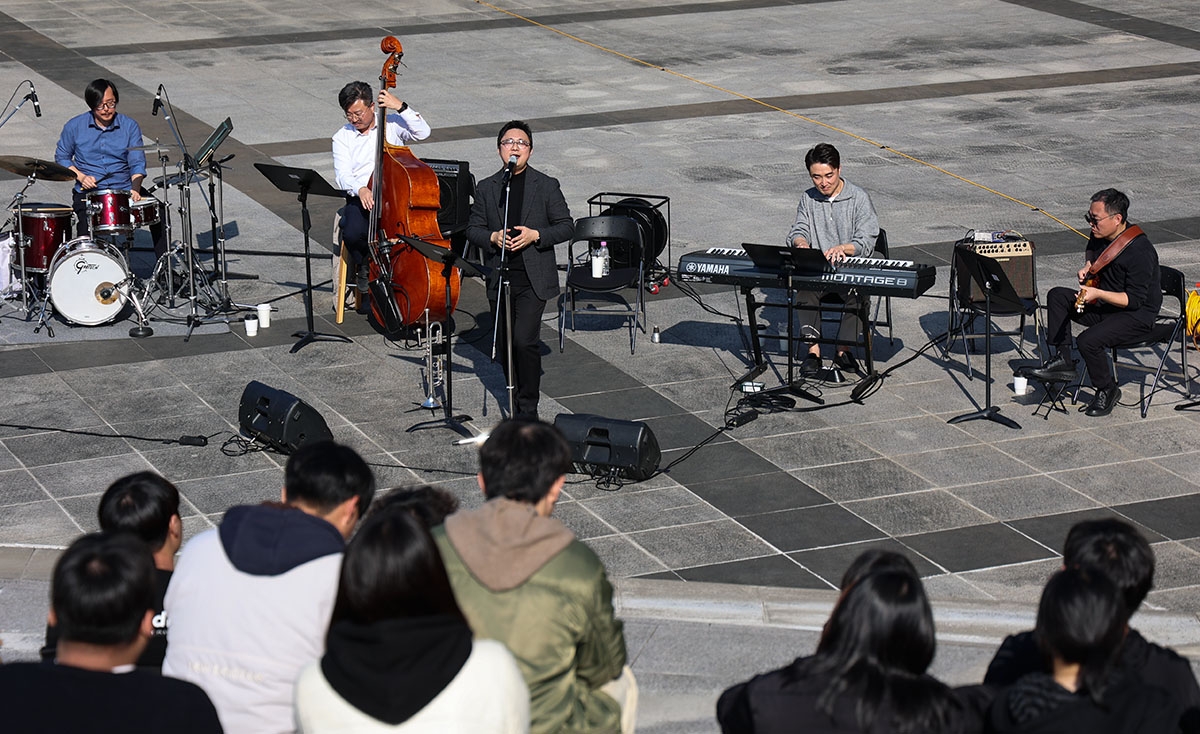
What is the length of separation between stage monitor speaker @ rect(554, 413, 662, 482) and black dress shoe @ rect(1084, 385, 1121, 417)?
2906 millimetres

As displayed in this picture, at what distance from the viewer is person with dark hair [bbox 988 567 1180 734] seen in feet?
11.3

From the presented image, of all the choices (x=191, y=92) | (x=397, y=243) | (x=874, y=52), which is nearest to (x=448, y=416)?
(x=397, y=243)

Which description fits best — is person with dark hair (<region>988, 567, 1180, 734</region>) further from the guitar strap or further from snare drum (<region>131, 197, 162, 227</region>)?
snare drum (<region>131, 197, 162, 227</region>)

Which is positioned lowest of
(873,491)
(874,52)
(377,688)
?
(873,491)

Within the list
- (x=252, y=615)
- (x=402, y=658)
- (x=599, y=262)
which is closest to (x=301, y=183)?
(x=599, y=262)

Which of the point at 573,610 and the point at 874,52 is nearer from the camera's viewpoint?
the point at 573,610

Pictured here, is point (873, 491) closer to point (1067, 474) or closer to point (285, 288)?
point (1067, 474)

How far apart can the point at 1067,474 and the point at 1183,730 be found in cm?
488

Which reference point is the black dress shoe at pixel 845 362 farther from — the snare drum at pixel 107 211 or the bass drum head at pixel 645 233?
the snare drum at pixel 107 211

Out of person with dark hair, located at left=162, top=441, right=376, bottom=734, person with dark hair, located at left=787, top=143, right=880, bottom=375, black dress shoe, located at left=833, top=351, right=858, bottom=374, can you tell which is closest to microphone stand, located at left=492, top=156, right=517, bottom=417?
person with dark hair, located at left=787, top=143, right=880, bottom=375

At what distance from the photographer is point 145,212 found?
35.7 ft

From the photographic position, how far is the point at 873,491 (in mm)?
8266

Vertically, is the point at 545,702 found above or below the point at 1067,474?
above

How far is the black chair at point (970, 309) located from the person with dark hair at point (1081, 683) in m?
6.15
